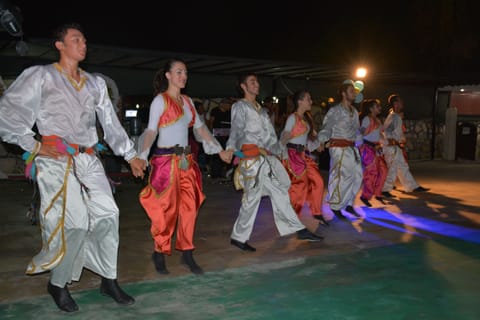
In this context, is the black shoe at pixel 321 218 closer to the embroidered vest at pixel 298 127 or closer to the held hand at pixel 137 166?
the embroidered vest at pixel 298 127

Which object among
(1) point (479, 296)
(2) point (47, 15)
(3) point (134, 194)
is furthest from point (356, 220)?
(2) point (47, 15)

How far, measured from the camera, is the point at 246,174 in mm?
5172

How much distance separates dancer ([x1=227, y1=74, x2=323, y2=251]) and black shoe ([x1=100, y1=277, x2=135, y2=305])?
1.70 metres

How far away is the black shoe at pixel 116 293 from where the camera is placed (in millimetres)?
3662

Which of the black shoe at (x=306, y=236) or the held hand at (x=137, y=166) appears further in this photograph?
the black shoe at (x=306, y=236)

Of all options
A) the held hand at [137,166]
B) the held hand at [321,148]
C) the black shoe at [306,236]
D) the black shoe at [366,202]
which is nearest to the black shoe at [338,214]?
the held hand at [321,148]

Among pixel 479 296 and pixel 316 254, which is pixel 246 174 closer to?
pixel 316 254

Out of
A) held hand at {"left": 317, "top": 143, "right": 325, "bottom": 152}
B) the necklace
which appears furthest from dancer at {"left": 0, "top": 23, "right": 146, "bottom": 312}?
held hand at {"left": 317, "top": 143, "right": 325, "bottom": 152}

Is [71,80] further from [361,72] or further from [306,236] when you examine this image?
[361,72]

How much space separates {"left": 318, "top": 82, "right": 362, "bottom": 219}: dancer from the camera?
6.73m

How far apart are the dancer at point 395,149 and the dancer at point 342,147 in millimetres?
2250

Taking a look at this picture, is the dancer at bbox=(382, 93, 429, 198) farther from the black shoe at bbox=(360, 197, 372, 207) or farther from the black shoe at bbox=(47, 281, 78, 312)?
the black shoe at bbox=(47, 281, 78, 312)

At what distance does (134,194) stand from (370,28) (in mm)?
14252

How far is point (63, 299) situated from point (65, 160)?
945 millimetres
